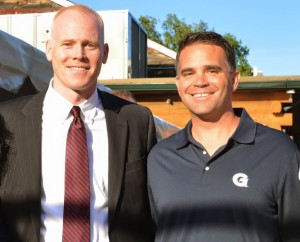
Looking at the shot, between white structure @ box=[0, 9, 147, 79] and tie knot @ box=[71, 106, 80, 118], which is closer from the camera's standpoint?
tie knot @ box=[71, 106, 80, 118]

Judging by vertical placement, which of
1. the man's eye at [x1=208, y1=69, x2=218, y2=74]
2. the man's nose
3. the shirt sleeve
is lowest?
the shirt sleeve

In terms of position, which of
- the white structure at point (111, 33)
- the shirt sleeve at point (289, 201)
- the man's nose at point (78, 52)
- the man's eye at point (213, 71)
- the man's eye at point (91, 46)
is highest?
the white structure at point (111, 33)

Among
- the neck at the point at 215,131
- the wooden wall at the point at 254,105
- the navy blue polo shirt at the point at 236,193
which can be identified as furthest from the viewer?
the wooden wall at the point at 254,105

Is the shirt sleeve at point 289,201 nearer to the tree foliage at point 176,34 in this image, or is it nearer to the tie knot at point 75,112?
the tie knot at point 75,112

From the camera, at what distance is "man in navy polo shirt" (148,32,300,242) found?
2.46 m

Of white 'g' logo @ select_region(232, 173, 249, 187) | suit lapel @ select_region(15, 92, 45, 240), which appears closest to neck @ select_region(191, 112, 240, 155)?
white 'g' logo @ select_region(232, 173, 249, 187)

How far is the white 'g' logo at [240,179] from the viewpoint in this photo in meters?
2.49

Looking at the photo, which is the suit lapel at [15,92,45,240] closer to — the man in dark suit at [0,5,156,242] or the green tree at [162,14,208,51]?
the man in dark suit at [0,5,156,242]

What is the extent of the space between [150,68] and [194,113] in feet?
46.9

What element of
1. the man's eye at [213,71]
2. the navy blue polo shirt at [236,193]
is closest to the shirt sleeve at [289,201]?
the navy blue polo shirt at [236,193]

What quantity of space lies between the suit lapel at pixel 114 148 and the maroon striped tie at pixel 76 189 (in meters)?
0.13

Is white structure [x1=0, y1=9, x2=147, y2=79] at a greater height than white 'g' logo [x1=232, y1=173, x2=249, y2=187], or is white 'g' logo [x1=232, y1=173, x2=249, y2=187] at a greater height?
white structure [x1=0, y1=9, x2=147, y2=79]

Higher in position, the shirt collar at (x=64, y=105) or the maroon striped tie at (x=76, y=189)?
the shirt collar at (x=64, y=105)

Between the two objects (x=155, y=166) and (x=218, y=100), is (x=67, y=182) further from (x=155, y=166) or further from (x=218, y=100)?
(x=218, y=100)
